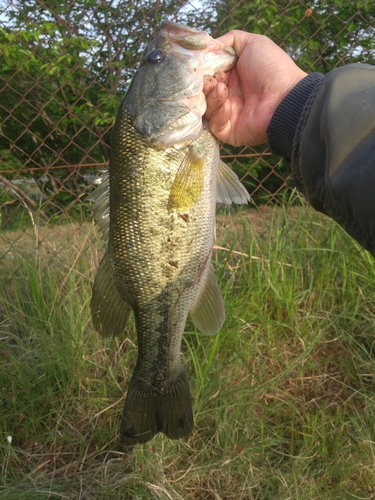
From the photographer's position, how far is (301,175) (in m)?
1.71

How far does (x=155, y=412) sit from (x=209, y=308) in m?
0.48

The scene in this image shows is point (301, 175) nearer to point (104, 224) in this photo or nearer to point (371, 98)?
point (371, 98)

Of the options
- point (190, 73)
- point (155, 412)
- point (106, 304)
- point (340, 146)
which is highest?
point (340, 146)

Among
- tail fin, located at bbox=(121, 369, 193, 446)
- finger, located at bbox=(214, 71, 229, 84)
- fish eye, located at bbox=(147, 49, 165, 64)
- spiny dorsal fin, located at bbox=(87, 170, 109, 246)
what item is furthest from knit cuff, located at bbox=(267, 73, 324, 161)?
tail fin, located at bbox=(121, 369, 193, 446)

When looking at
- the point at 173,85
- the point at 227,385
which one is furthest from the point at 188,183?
the point at 227,385

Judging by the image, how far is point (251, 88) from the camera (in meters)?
2.19

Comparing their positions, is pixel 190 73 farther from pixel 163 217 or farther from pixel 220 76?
pixel 163 217

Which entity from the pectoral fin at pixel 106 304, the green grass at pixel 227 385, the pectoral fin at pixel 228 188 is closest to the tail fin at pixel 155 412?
the pectoral fin at pixel 106 304

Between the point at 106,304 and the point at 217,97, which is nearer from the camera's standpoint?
the point at 217,97

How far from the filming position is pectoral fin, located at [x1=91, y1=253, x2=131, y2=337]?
201 centimetres

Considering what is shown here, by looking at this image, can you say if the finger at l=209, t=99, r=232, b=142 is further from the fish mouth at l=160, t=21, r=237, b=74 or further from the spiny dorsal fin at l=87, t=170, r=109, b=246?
the spiny dorsal fin at l=87, t=170, r=109, b=246

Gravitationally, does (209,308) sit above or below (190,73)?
below

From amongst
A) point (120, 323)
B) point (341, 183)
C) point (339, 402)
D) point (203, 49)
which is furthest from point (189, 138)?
point (339, 402)

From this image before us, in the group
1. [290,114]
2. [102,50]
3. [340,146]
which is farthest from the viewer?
[102,50]
